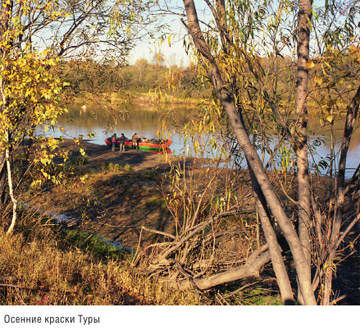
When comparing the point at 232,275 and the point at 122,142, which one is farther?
the point at 122,142

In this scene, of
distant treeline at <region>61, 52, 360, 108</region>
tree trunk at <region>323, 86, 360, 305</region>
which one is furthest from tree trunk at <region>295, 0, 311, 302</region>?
tree trunk at <region>323, 86, 360, 305</region>

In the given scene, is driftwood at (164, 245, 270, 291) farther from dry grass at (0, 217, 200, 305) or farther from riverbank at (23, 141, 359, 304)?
riverbank at (23, 141, 359, 304)

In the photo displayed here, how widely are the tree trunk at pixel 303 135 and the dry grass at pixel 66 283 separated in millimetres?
2201

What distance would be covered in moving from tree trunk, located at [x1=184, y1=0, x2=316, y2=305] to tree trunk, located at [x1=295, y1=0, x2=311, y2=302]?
0.15m

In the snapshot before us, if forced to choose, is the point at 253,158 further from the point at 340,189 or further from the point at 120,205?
the point at 120,205

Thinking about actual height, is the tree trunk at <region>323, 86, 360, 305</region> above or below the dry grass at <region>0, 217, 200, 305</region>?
above

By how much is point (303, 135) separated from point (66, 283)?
3596mm

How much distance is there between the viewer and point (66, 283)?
5.51 meters

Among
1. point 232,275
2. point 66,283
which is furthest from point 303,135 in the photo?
point 66,283

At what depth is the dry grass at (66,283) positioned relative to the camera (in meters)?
5.19

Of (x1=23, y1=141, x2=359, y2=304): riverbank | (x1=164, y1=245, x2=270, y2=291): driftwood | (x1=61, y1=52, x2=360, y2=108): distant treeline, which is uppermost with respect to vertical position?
(x1=61, y1=52, x2=360, y2=108): distant treeline

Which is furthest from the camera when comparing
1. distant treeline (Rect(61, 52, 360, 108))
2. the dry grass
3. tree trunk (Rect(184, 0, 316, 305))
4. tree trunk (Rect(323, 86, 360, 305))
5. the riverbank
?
the riverbank

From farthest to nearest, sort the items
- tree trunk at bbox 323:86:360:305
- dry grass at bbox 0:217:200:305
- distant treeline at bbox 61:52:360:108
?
dry grass at bbox 0:217:200:305
tree trunk at bbox 323:86:360:305
distant treeline at bbox 61:52:360:108

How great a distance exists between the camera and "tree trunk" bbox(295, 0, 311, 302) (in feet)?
14.5
